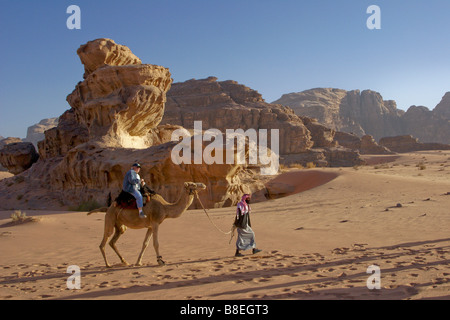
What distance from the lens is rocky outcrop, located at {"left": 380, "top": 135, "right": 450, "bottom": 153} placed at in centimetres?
7656

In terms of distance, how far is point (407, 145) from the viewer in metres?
78.6

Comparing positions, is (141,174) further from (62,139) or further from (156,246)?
(62,139)

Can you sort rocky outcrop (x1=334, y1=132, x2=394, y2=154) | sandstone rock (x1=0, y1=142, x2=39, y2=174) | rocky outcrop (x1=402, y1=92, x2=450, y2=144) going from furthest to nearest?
rocky outcrop (x1=402, y1=92, x2=450, y2=144)
rocky outcrop (x1=334, y1=132, x2=394, y2=154)
sandstone rock (x1=0, y1=142, x2=39, y2=174)

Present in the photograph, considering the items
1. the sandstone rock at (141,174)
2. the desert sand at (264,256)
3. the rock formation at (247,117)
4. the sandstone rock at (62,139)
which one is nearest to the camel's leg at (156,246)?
the desert sand at (264,256)

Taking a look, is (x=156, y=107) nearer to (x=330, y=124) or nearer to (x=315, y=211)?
(x=315, y=211)

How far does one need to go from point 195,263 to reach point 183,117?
6505cm

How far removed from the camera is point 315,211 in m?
14.7

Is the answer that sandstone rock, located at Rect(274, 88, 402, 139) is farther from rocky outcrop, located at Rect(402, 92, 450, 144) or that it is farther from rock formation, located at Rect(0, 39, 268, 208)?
rock formation, located at Rect(0, 39, 268, 208)

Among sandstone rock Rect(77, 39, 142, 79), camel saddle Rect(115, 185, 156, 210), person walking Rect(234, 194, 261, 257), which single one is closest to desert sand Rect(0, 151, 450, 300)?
person walking Rect(234, 194, 261, 257)

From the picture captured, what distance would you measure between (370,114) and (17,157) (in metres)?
122

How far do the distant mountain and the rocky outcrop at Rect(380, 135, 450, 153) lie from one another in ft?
111

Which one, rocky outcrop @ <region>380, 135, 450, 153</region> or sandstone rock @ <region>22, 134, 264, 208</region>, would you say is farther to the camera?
rocky outcrop @ <region>380, 135, 450, 153</region>

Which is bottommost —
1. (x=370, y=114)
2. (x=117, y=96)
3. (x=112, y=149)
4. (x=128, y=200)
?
(x=128, y=200)

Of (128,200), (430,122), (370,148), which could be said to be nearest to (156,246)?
(128,200)
